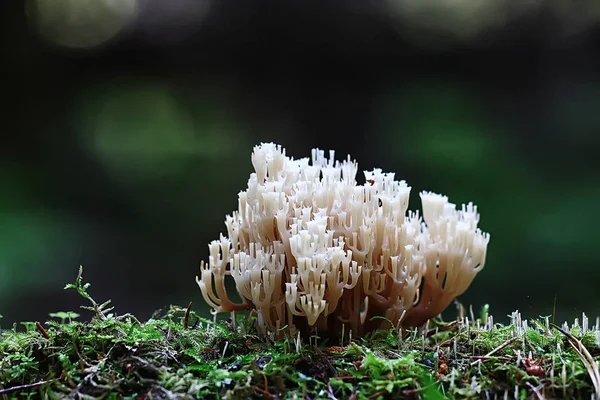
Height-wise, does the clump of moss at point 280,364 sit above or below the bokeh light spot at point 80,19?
below

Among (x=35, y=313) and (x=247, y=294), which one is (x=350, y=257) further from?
(x=35, y=313)

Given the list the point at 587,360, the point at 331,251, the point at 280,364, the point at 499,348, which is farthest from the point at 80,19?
the point at 587,360

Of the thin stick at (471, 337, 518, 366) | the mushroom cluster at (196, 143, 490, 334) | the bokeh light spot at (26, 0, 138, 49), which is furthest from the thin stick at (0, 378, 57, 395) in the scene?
the bokeh light spot at (26, 0, 138, 49)

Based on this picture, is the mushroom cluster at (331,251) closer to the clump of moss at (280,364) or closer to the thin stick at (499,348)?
the clump of moss at (280,364)

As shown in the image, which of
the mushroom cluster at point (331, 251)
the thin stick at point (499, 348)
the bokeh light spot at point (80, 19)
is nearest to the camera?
the thin stick at point (499, 348)

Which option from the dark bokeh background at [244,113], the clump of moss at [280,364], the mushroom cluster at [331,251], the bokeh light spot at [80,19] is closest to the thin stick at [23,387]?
the clump of moss at [280,364]

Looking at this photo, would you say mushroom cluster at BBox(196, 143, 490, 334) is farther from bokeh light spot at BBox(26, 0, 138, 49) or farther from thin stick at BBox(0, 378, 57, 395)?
bokeh light spot at BBox(26, 0, 138, 49)

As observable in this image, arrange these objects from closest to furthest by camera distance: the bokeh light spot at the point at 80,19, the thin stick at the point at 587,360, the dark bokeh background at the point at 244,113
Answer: the thin stick at the point at 587,360 → the dark bokeh background at the point at 244,113 → the bokeh light spot at the point at 80,19
